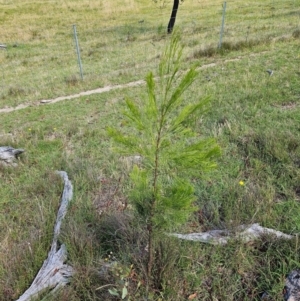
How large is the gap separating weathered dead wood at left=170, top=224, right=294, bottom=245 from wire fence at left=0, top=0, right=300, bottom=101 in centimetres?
465

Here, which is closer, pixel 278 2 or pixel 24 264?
pixel 24 264

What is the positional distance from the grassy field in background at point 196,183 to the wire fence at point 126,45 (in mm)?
148

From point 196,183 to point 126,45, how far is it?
11639mm

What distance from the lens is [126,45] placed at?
13.8 metres

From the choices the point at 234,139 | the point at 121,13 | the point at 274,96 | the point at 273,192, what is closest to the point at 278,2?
the point at 121,13

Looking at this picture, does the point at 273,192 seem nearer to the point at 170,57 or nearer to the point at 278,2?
the point at 170,57

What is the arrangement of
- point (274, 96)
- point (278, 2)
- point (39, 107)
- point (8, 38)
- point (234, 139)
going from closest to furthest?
point (234, 139), point (274, 96), point (39, 107), point (8, 38), point (278, 2)

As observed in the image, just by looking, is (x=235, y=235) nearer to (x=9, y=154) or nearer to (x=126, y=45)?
(x=9, y=154)

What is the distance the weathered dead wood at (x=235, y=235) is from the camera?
7.97 feet

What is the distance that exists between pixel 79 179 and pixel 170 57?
91.9 inches

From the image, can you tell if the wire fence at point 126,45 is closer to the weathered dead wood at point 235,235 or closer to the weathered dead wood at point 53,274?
the weathered dead wood at point 235,235

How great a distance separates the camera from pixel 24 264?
2.37 m

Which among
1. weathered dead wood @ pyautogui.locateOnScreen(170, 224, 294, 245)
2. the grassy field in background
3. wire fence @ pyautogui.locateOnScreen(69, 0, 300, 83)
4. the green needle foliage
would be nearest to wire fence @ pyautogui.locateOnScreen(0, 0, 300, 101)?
wire fence @ pyautogui.locateOnScreen(69, 0, 300, 83)

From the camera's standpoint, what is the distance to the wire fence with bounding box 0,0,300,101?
9.34 meters
